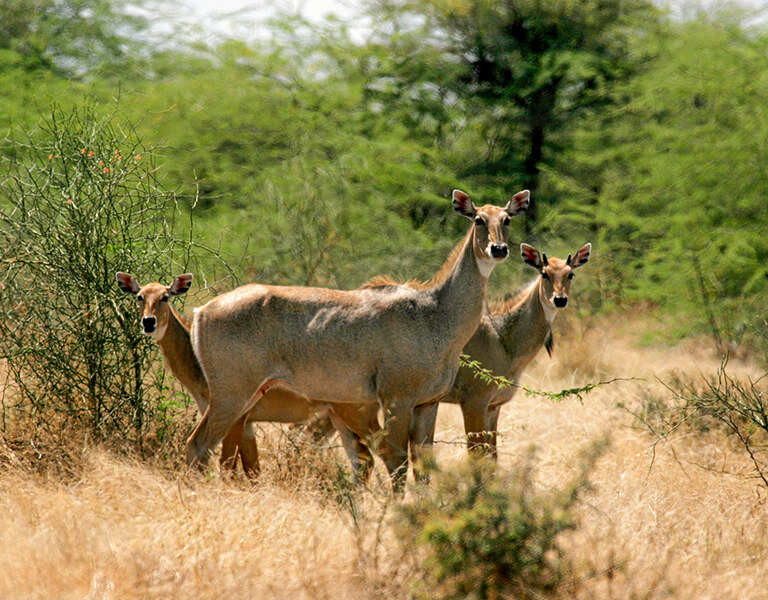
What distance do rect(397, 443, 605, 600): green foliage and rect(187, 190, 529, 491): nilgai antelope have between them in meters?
2.10

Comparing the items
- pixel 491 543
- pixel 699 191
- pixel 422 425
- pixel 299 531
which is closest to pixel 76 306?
pixel 422 425

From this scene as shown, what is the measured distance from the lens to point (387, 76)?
21.1 meters

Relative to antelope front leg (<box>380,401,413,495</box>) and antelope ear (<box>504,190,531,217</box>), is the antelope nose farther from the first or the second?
antelope front leg (<box>380,401,413,495</box>)

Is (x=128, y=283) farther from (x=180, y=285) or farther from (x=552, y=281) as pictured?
(x=552, y=281)

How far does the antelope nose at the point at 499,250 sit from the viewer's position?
7340mm

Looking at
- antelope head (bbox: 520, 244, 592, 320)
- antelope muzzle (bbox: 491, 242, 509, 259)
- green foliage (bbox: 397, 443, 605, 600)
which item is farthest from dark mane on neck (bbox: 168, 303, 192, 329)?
antelope head (bbox: 520, 244, 592, 320)

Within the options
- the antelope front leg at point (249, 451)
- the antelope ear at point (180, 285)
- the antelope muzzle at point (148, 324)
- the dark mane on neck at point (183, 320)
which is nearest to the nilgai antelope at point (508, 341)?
the antelope front leg at point (249, 451)

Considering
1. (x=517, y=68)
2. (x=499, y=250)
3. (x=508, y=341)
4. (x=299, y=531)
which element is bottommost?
(x=299, y=531)

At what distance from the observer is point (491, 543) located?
Result: 510 cm

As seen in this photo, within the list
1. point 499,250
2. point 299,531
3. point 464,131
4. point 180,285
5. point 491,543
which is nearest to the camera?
point 491,543

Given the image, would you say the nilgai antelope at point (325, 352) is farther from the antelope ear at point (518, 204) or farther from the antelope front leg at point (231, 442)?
the antelope ear at point (518, 204)

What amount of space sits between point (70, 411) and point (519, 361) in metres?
3.99

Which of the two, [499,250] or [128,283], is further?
[128,283]

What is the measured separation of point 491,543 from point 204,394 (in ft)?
10.9
